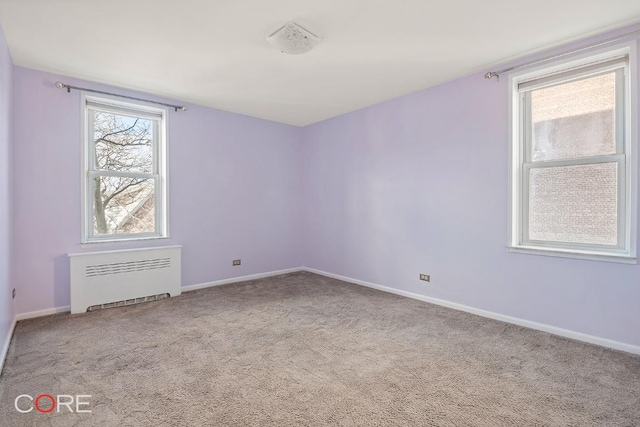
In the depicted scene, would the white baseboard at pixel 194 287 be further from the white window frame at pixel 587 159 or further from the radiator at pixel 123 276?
the white window frame at pixel 587 159

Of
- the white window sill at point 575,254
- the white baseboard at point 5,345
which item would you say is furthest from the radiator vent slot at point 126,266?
the white window sill at point 575,254

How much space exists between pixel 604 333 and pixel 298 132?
4659 millimetres

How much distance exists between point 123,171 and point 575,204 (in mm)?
4750

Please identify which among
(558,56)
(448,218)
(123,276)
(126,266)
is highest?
(558,56)

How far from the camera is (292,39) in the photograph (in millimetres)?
2553

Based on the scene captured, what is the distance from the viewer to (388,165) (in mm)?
4215

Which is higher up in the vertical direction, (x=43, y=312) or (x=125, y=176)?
(x=125, y=176)

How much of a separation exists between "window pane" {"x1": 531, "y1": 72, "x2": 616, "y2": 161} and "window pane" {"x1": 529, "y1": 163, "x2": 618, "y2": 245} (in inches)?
6.1

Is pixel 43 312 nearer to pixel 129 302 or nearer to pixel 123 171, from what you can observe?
pixel 129 302

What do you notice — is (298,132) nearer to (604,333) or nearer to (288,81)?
(288,81)

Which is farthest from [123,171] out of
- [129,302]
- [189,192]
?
[129,302]

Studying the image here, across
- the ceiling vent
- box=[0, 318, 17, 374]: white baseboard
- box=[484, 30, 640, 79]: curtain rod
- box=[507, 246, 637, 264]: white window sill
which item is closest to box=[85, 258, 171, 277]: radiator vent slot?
box=[0, 318, 17, 374]: white baseboard

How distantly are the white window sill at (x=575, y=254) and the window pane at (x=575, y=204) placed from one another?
0.14 m

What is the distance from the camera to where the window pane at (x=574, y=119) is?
265 centimetres
